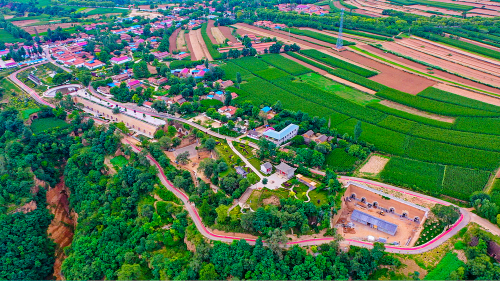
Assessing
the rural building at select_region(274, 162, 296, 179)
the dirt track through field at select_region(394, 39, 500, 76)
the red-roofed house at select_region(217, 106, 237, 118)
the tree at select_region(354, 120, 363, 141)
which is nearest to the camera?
the rural building at select_region(274, 162, 296, 179)

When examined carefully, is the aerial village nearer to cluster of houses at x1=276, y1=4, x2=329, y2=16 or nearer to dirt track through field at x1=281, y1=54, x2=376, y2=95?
dirt track through field at x1=281, y1=54, x2=376, y2=95

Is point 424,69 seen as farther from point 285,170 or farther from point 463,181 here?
point 285,170

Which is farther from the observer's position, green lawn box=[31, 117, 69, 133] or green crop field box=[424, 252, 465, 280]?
green lawn box=[31, 117, 69, 133]

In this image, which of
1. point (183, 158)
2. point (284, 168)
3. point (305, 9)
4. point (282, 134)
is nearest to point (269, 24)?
point (305, 9)

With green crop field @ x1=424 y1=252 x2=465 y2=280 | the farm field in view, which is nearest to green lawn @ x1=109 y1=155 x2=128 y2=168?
the farm field

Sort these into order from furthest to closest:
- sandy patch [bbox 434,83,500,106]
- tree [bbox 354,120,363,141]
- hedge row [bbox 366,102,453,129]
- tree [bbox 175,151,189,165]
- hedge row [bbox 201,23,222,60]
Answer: hedge row [bbox 201,23,222,60] → sandy patch [bbox 434,83,500,106] → hedge row [bbox 366,102,453,129] → tree [bbox 354,120,363,141] → tree [bbox 175,151,189,165]

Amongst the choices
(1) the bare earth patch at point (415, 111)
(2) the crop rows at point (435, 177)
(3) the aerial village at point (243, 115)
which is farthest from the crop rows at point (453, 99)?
(2) the crop rows at point (435, 177)

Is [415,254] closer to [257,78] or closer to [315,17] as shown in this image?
[257,78]
